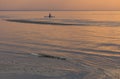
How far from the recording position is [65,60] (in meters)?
13.5

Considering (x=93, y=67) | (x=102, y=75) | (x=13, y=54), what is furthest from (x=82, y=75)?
(x=13, y=54)

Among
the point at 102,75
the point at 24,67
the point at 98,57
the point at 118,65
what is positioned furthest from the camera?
the point at 98,57

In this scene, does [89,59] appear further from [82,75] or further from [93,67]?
[82,75]

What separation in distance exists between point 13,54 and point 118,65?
5.80m

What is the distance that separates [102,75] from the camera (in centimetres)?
1045

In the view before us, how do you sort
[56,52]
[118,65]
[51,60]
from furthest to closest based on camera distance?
[56,52], [51,60], [118,65]

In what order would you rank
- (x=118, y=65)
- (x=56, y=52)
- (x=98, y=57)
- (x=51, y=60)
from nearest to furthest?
1. (x=118, y=65)
2. (x=51, y=60)
3. (x=98, y=57)
4. (x=56, y=52)

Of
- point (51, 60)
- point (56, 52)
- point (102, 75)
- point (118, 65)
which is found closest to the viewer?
point (102, 75)

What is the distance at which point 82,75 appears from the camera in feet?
34.3

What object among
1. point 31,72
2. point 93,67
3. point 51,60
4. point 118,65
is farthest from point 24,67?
point 118,65

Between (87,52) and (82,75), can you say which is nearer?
(82,75)

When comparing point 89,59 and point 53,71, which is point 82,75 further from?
point 89,59

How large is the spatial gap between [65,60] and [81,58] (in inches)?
41.9

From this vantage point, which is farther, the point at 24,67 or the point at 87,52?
the point at 87,52
